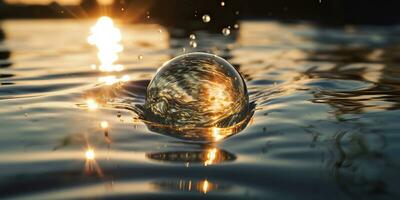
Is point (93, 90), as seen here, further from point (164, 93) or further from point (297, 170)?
point (297, 170)

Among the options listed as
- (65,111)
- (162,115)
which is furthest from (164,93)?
(65,111)

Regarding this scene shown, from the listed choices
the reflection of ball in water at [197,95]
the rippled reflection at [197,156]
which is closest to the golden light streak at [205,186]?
the rippled reflection at [197,156]

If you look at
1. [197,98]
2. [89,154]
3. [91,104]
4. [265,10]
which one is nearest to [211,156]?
[89,154]

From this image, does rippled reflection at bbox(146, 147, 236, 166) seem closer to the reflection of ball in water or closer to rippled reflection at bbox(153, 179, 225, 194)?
rippled reflection at bbox(153, 179, 225, 194)

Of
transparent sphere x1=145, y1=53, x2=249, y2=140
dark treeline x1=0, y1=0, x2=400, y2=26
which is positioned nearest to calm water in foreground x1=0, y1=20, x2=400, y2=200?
transparent sphere x1=145, y1=53, x2=249, y2=140

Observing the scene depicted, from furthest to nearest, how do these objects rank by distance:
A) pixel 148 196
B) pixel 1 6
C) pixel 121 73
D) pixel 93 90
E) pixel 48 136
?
pixel 1 6 < pixel 121 73 < pixel 93 90 < pixel 48 136 < pixel 148 196

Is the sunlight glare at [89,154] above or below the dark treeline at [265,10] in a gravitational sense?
below

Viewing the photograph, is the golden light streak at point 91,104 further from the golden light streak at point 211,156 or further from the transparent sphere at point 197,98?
the golden light streak at point 211,156

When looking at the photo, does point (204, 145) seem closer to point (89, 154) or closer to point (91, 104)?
point (89, 154)
